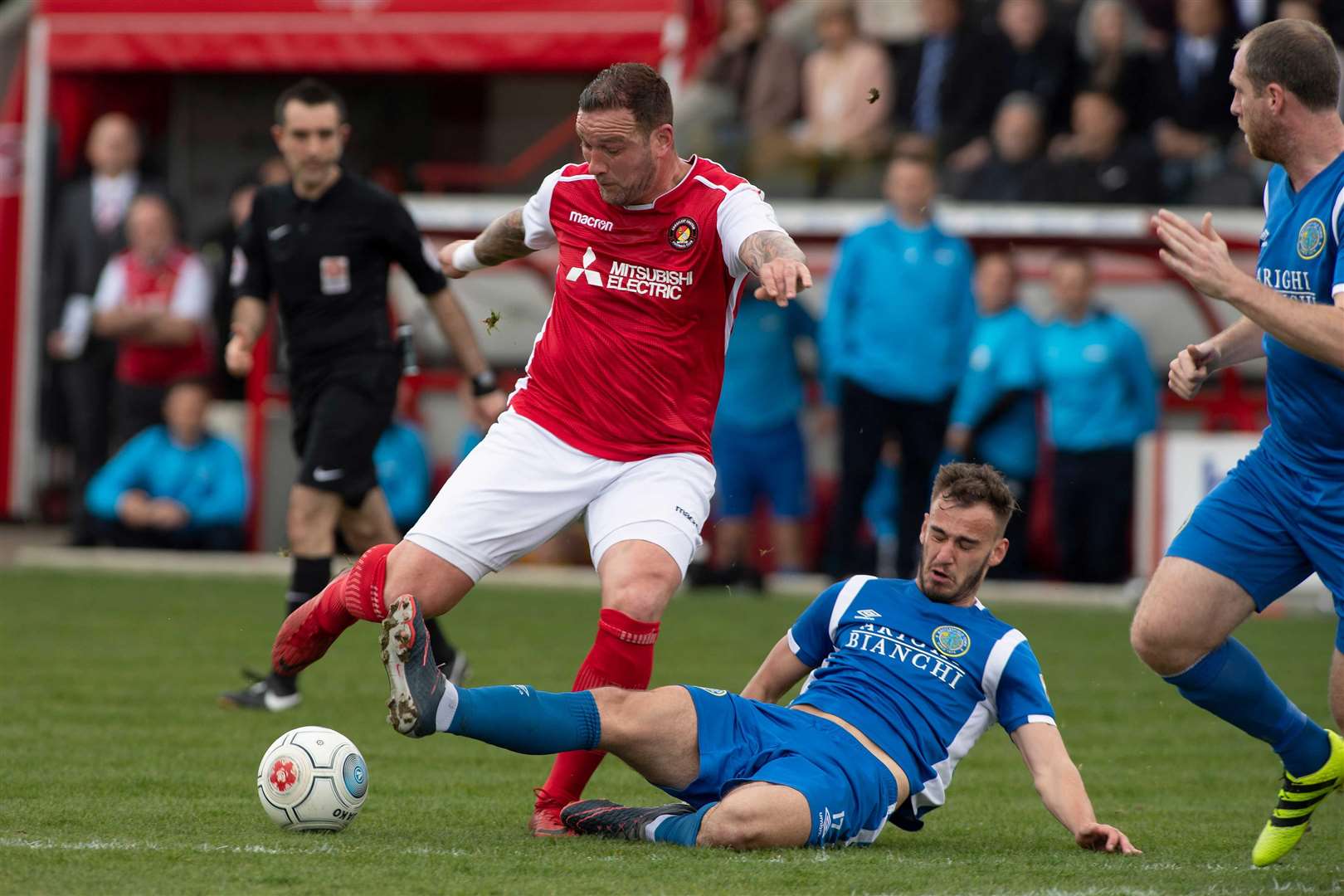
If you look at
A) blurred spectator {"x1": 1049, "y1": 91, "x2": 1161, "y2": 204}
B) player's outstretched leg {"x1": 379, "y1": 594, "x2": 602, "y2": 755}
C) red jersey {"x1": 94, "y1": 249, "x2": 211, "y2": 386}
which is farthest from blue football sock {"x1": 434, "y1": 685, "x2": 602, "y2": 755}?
red jersey {"x1": 94, "y1": 249, "x2": 211, "y2": 386}

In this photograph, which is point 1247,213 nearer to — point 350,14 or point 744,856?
point 350,14

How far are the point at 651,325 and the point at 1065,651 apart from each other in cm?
543

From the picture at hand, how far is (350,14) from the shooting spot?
57.6 ft

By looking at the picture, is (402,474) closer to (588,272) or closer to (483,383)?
(483,383)

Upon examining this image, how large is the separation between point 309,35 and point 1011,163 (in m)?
6.75

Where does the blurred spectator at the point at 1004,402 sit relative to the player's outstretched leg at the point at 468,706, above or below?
above

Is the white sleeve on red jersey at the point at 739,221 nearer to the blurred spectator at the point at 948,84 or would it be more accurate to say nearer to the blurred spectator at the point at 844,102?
the blurred spectator at the point at 844,102

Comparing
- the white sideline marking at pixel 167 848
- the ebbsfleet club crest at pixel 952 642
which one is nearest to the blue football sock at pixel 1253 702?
the ebbsfleet club crest at pixel 952 642

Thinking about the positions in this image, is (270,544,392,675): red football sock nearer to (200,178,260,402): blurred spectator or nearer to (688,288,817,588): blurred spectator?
(688,288,817,588): blurred spectator

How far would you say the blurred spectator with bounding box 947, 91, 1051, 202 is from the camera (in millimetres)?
14516

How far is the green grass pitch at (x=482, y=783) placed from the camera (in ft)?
16.7

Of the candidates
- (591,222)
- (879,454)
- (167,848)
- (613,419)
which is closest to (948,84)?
(879,454)

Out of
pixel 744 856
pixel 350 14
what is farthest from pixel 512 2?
pixel 744 856

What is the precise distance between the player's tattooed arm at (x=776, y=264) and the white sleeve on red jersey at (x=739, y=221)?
61mm
